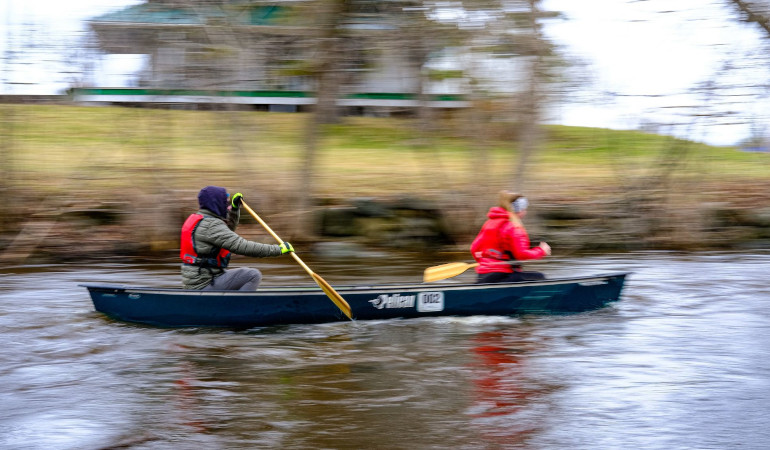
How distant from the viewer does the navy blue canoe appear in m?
8.16

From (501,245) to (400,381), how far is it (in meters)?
2.49

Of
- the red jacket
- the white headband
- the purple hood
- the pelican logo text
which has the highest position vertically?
the purple hood

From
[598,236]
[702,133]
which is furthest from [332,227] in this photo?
[702,133]

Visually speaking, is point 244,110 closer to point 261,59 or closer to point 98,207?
point 261,59

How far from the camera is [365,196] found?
56.7 feet

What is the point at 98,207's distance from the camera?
15.7 meters

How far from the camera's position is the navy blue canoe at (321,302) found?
816 centimetres

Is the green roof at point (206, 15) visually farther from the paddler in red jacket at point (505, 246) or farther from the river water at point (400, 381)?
the paddler in red jacket at point (505, 246)

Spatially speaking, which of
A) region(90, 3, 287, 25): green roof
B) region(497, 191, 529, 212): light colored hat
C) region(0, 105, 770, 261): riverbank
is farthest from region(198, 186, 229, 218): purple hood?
region(0, 105, 770, 261): riverbank

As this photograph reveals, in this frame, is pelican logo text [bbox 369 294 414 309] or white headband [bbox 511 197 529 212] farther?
pelican logo text [bbox 369 294 414 309]

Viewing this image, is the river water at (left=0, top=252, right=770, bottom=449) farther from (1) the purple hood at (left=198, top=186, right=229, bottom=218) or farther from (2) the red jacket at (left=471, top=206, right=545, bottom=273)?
(1) the purple hood at (left=198, top=186, right=229, bottom=218)

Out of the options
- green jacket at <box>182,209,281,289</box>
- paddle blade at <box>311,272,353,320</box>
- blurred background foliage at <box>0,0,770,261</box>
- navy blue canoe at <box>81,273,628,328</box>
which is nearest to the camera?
green jacket at <box>182,209,281,289</box>

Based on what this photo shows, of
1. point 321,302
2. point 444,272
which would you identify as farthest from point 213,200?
point 444,272

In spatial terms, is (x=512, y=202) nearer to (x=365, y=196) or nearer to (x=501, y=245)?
(x=501, y=245)
